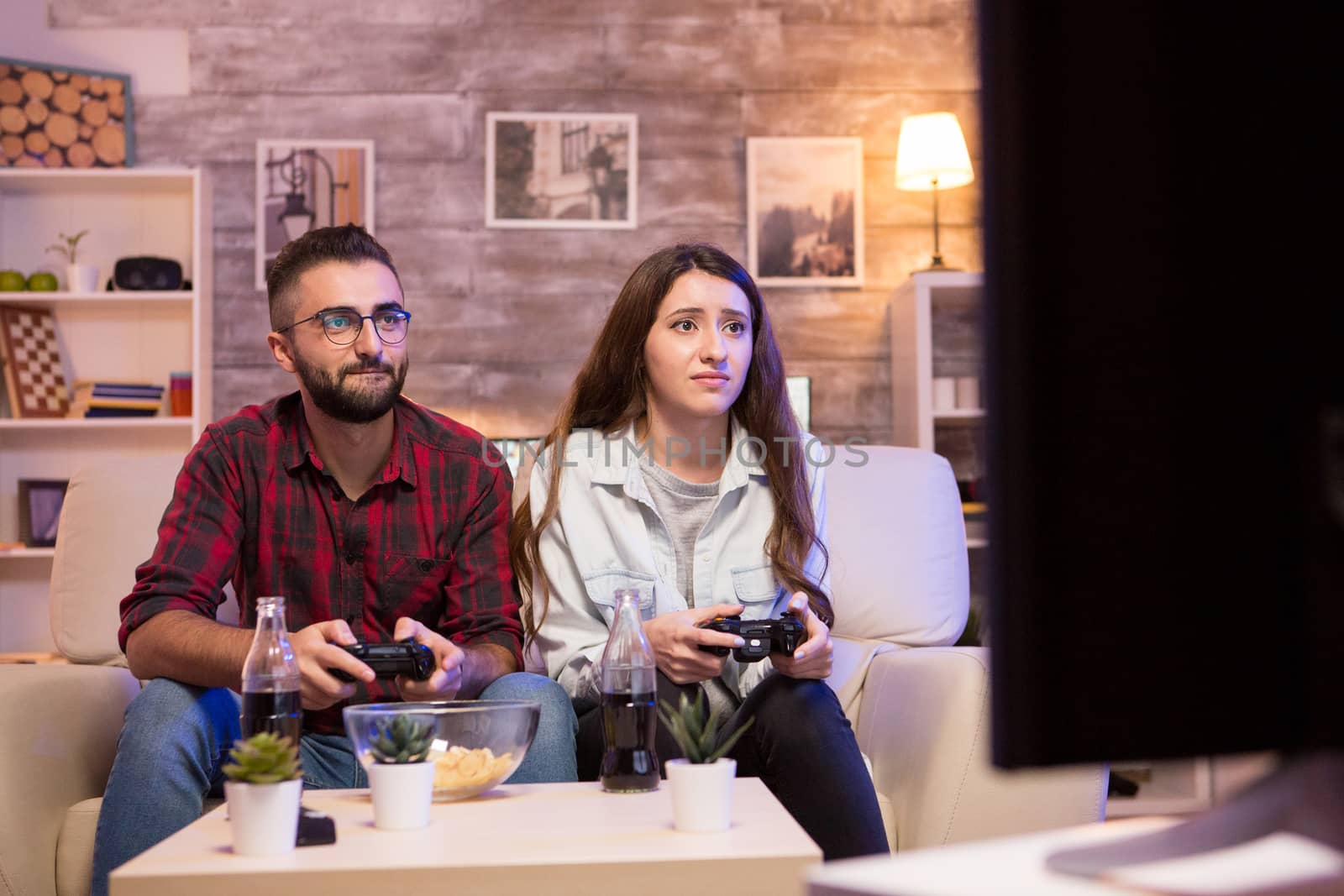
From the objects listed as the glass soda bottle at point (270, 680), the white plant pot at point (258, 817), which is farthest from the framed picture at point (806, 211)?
the white plant pot at point (258, 817)

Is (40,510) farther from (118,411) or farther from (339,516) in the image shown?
(339,516)

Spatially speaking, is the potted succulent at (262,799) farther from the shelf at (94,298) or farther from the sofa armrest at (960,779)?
the shelf at (94,298)

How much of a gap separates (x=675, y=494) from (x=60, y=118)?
2.89 metres

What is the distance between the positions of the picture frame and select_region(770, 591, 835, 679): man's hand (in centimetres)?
314

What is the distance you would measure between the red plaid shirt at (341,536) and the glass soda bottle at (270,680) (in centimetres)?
53

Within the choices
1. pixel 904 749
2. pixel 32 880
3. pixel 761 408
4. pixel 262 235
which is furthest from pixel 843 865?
pixel 262 235

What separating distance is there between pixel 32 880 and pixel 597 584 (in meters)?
0.85

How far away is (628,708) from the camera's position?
138 cm

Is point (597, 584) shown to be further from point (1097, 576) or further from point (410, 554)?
point (1097, 576)

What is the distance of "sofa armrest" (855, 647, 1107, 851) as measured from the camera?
1.64 meters

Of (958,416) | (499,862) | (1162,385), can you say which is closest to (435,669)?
(499,862)

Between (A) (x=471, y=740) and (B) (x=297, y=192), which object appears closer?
(A) (x=471, y=740)

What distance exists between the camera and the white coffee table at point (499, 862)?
40.1 inches

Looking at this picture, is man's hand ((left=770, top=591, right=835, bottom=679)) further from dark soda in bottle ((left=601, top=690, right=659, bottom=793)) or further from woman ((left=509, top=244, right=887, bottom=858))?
dark soda in bottle ((left=601, top=690, right=659, bottom=793))
